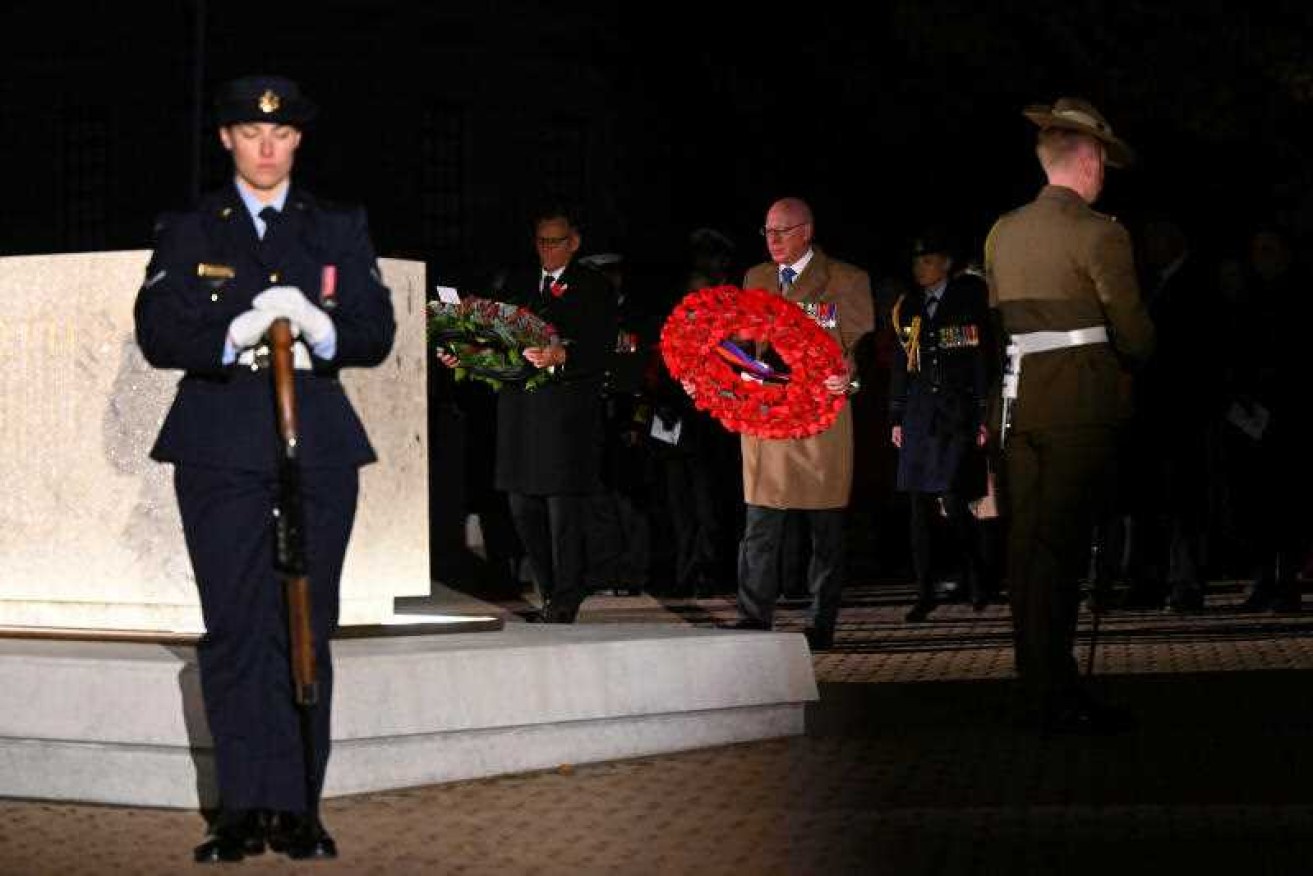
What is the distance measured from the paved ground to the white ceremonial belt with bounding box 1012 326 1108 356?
1.45 meters

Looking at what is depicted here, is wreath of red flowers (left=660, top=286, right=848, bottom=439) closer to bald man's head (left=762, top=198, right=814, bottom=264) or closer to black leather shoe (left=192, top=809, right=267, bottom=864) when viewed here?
bald man's head (left=762, top=198, right=814, bottom=264)

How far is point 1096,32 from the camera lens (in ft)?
95.3

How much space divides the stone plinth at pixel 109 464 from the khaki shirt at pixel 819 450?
3.58 m

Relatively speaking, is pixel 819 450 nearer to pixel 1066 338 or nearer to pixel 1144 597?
pixel 1066 338

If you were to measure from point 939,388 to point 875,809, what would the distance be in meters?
7.87

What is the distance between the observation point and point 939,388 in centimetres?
1678

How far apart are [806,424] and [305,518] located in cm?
628

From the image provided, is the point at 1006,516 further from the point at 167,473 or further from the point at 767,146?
the point at 767,146

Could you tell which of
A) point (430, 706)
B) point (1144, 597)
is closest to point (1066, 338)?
point (430, 706)

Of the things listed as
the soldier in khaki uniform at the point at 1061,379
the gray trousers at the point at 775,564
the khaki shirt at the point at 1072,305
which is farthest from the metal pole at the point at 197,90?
the khaki shirt at the point at 1072,305

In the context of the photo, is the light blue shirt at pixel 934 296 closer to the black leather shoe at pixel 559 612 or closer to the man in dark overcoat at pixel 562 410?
the man in dark overcoat at pixel 562 410

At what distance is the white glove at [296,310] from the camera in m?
8.10

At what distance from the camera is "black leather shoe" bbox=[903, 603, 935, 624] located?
16969mm

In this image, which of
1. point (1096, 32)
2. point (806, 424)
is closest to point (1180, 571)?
point (806, 424)
